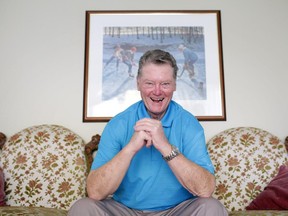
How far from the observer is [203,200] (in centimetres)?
116

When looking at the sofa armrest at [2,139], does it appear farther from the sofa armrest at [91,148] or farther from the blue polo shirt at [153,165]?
the blue polo shirt at [153,165]

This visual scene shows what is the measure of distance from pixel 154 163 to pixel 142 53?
4.03ft

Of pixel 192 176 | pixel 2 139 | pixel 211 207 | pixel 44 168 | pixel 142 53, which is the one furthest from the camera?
pixel 142 53

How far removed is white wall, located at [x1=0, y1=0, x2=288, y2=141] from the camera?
93.3 inches

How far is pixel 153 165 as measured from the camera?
143 centimetres

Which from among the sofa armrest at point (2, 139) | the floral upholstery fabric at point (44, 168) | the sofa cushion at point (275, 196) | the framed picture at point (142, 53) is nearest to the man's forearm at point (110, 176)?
the floral upholstery fabric at point (44, 168)

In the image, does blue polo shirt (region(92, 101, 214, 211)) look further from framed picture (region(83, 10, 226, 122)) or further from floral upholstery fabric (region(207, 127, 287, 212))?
framed picture (region(83, 10, 226, 122))

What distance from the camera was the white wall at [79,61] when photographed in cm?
237

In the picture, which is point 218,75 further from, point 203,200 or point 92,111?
point 203,200

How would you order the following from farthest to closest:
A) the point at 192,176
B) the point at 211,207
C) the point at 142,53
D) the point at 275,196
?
1. the point at 142,53
2. the point at 275,196
3. the point at 192,176
4. the point at 211,207

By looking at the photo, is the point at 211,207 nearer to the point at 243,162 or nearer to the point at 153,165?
the point at 153,165

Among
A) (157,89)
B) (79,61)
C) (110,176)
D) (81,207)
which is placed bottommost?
(81,207)

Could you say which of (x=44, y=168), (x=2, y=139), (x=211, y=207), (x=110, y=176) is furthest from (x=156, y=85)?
(x=2, y=139)

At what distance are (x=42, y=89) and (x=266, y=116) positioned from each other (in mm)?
1789
